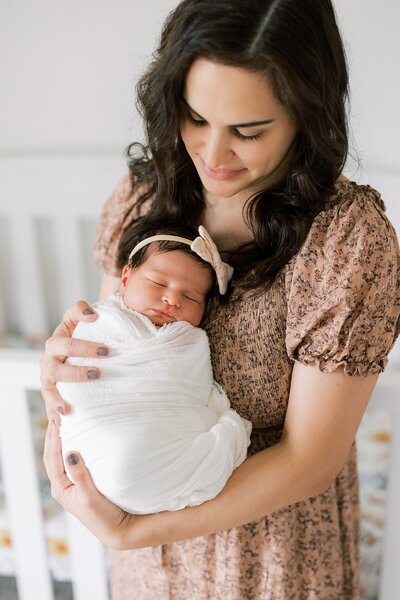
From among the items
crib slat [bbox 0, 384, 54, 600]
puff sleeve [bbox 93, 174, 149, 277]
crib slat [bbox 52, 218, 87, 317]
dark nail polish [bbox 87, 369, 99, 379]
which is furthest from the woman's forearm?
crib slat [bbox 52, 218, 87, 317]

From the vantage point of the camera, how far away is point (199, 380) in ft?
2.90

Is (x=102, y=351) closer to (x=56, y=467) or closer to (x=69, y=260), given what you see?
(x=56, y=467)

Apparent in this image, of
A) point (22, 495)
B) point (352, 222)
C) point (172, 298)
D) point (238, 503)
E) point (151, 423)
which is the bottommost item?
point (22, 495)

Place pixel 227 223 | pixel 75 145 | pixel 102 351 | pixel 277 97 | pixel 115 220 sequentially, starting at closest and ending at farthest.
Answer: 1. pixel 277 97
2. pixel 102 351
3. pixel 227 223
4. pixel 115 220
5. pixel 75 145

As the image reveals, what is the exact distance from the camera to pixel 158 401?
0.84 meters

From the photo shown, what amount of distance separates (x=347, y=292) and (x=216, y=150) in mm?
239

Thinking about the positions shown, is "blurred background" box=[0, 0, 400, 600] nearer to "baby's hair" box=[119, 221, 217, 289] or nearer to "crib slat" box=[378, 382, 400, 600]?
"crib slat" box=[378, 382, 400, 600]

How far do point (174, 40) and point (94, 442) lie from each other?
1.65 ft

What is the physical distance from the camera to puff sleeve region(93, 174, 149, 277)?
1122 mm

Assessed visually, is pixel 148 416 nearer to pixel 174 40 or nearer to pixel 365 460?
pixel 174 40

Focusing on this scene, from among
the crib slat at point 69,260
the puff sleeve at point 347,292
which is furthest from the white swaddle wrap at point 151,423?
the crib slat at point 69,260

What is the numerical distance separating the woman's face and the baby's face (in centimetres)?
11

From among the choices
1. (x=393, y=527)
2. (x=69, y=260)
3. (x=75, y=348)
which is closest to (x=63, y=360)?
(x=75, y=348)

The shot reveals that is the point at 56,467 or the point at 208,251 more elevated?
the point at 208,251
